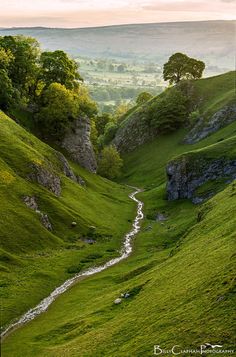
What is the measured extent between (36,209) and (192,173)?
39411 mm

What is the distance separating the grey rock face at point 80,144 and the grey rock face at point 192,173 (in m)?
27.4

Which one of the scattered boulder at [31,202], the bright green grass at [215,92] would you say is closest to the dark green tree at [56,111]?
Result: the scattered boulder at [31,202]

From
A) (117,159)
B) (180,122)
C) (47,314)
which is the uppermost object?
(180,122)

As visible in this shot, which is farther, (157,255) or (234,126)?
(234,126)

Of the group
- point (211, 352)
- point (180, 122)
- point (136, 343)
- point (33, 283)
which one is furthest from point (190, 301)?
point (180, 122)

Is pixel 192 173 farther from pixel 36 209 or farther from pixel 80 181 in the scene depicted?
pixel 36 209

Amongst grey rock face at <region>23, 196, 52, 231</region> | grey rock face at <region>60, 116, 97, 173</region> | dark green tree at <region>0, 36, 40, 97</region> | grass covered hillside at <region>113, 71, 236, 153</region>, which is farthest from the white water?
grass covered hillside at <region>113, 71, 236, 153</region>

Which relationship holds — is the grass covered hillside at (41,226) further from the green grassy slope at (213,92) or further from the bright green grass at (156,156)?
the green grassy slope at (213,92)

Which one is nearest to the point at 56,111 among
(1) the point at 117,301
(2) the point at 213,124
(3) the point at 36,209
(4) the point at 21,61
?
(4) the point at 21,61

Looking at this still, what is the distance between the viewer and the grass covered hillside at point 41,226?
55906mm

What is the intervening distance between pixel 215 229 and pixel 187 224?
82.2 feet

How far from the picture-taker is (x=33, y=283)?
55375mm

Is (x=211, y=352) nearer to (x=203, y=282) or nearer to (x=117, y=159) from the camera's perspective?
(x=203, y=282)

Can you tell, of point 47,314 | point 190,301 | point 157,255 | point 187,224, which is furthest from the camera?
point 187,224
